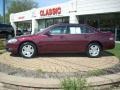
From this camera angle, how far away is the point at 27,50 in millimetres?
13102

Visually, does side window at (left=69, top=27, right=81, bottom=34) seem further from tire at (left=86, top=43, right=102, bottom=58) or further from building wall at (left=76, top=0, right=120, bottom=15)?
building wall at (left=76, top=0, right=120, bottom=15)

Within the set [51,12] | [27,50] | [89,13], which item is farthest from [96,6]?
[27,50]

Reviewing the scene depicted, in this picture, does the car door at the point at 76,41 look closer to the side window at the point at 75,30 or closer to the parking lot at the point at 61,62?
the side window at the point at 75,30

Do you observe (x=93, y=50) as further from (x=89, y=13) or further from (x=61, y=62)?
(x=89, y=13)

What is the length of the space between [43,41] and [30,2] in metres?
77.8

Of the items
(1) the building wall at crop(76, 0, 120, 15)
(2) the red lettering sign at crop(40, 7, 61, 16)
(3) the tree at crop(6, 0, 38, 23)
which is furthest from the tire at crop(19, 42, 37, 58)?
(3) the tree at crop(6, 0, 38, 23)

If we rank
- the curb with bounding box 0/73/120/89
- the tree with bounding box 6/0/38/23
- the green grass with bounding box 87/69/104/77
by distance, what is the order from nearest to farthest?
the curb with bounding box 0/73/120/89 → the green grass with bounding box 87/69/104/77 → the tree with bounding box 6/0/38/23

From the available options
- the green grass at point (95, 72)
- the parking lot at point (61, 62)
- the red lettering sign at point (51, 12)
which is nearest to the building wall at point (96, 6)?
the red lettering sign at point (51, 12)

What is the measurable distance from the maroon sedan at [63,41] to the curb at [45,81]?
12.0 feet

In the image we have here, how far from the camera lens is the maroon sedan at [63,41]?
43.0 ft

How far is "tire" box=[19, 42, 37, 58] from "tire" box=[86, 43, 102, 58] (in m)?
2.22

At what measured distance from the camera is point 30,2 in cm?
8962

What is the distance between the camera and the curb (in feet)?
27.8

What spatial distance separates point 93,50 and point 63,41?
1303 millimetres
